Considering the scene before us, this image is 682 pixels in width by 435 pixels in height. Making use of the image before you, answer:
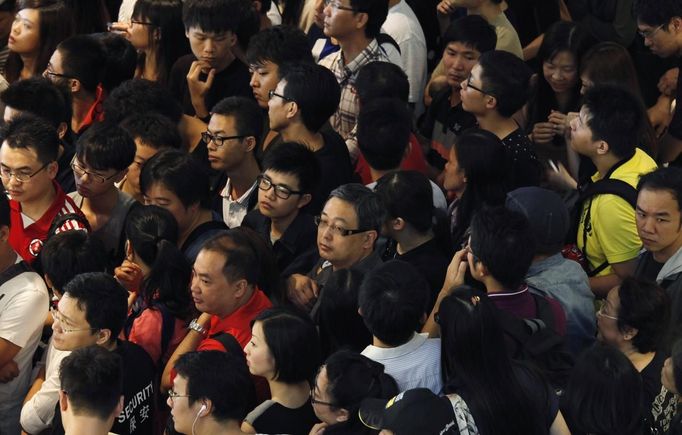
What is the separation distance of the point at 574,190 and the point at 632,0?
211cm

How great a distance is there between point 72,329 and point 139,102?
218 centimetres

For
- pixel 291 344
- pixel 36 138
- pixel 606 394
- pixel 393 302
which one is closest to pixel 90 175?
pixel 36 138

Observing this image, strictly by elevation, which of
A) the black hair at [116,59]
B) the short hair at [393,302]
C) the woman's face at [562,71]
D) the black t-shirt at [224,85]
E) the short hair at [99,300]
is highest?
the short hair at [393,302]

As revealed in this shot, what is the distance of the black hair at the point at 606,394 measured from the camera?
4594mm

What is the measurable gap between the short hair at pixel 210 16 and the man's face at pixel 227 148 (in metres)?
1.19

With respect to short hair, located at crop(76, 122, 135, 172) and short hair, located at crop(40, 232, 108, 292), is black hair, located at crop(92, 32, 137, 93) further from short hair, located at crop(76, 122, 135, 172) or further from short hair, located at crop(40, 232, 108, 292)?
short hair, located at crop(40, 232, 108, 292)

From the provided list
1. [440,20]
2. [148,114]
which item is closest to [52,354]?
[148,114]

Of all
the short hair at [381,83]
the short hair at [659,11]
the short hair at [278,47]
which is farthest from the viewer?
the short hair at [278,47]

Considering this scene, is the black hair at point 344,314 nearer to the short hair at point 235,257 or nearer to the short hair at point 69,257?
the short hair at point 235,257

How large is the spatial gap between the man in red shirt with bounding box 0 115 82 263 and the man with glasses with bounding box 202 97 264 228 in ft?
2.52

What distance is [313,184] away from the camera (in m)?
6.34

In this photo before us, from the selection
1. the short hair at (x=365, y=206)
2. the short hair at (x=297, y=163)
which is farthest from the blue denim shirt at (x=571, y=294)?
the short hair at (x=297, y=163)

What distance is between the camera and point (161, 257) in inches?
226

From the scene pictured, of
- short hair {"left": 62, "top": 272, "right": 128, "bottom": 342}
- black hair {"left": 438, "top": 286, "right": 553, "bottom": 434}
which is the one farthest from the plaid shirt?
black hair {"left": 438, "top": 286, "right": 553, "bottom": 434}
